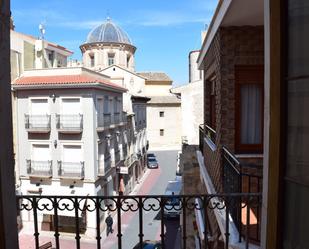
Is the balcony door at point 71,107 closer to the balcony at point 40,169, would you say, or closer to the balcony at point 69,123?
the balcony at point 69,123

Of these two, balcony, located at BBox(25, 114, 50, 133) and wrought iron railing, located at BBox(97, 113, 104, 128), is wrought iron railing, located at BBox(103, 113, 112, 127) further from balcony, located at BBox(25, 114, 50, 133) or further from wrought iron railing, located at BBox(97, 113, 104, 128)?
balcony, located at BBox(25, 114, 50, 133)

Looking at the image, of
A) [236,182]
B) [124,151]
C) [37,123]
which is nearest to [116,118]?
[124,151]

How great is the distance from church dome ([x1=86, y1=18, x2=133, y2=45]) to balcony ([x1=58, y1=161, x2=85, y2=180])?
2328 cm

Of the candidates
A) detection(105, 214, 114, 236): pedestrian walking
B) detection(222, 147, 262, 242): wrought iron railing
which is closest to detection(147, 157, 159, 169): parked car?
detection(105, 214, 114, 236): pedestrian walking

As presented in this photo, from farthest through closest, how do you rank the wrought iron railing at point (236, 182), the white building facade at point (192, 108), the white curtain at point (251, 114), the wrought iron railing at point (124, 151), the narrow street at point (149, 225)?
the white building facade at point (192, 108)
the wrought iron railing at point (124, 151)
the narrow street at point (149, 225)
the white curtain at point (251, 114)
the wrought iron railing at point (236, 182)

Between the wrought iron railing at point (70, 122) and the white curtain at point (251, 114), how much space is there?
13.3 meters

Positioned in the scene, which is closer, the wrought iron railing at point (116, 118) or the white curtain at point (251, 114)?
the white curtain at point (251, 114)

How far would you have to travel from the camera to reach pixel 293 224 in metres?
2.17

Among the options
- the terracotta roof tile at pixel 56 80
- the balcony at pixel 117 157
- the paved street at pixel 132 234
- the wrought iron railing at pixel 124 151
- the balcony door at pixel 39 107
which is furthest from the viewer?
the wrought iron railing at pixel 124 151

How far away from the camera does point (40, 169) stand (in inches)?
730

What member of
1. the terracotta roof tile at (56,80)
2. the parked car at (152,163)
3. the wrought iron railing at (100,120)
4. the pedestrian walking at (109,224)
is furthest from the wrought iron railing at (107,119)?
the parked car at (152,163)

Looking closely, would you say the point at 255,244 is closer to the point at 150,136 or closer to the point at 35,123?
the point at 35,123

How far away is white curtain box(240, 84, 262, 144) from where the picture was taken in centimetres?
583

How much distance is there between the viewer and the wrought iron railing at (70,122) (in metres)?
17.9
